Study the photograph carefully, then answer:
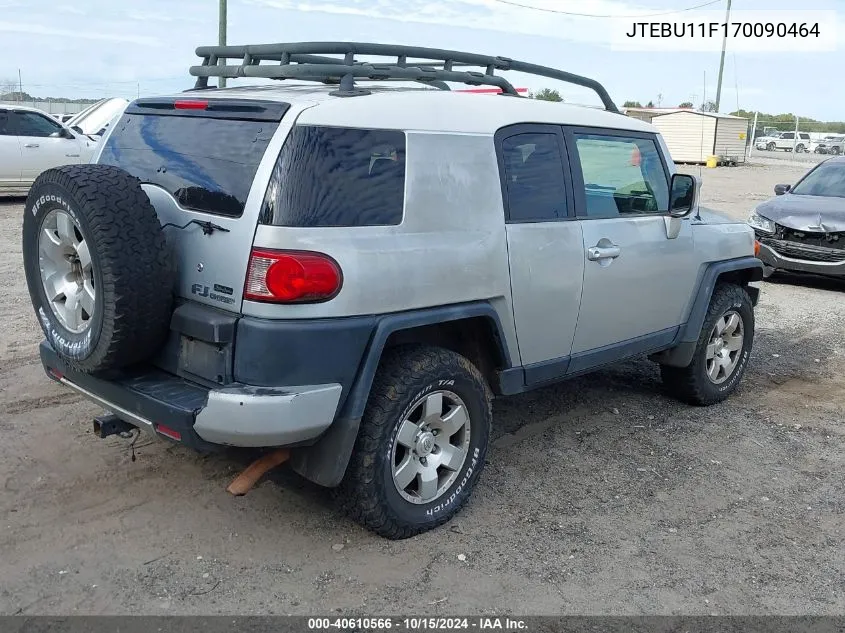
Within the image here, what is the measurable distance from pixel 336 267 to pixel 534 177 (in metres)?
1.35

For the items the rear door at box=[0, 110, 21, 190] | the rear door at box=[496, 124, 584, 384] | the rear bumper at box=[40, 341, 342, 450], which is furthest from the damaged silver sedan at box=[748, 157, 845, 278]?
the rear door at box=[0, 110, 21, 190]

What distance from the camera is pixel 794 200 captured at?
33.6 ft

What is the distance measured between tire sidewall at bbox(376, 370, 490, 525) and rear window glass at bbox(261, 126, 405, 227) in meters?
0.74

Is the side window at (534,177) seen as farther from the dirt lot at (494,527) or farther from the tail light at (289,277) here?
the dirt lot at (494,527)

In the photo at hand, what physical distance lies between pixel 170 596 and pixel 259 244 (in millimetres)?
1378

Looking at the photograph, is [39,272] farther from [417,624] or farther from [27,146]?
[27,146]

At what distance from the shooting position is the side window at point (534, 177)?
3869 mm

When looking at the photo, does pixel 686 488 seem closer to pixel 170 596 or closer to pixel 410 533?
pixel 410 533

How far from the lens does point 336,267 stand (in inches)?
122

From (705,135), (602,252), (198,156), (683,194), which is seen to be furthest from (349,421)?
(705,135)

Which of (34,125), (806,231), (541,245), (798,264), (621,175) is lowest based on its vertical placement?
(798,264)

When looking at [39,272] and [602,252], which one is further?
[602,252]

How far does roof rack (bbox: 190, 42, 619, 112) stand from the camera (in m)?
3.64

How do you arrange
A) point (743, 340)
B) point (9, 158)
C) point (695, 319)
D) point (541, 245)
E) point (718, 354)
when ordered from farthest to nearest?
point (9, 158) → point (743, 340) → point (718, 354) → point (695, 319) → point (541, 245)
